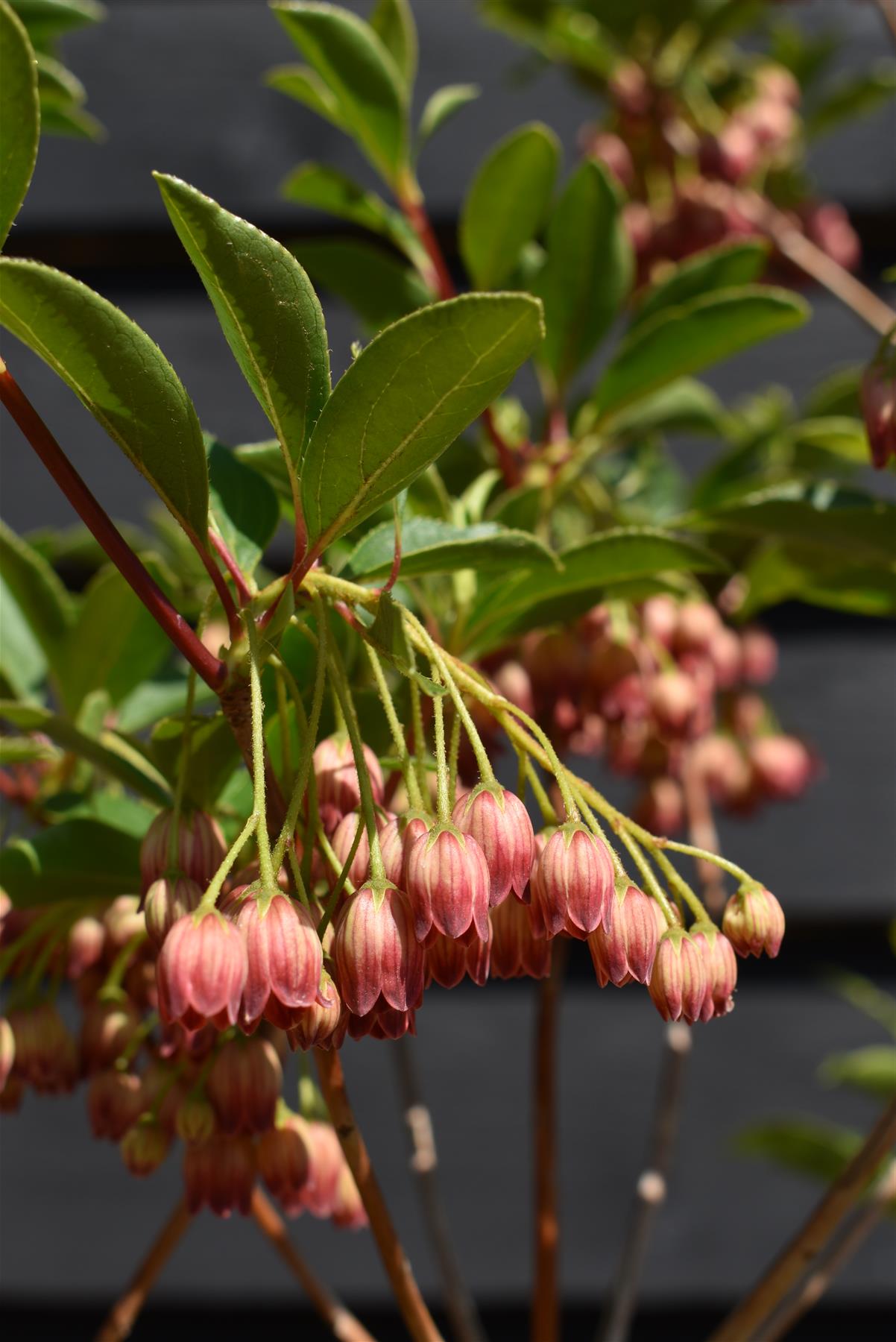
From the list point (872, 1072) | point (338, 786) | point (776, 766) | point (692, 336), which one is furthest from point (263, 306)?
point (872, 1072)

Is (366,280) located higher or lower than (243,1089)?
higher

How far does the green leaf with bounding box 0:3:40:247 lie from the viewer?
0.34 meters

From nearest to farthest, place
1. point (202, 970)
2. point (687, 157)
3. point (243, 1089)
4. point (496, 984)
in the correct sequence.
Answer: point (202, 970) → point (243, 1089) → point (687, 157) → point (496, 984)

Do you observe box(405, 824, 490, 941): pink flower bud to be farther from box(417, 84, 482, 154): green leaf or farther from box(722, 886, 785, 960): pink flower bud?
box(417, 84, 482, 154): green leaf

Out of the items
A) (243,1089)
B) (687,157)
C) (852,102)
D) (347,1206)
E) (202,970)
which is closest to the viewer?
(202,970)

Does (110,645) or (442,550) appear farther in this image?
(110,645)

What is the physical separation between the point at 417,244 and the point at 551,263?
97mm

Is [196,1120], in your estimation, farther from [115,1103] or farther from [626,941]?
[626,941]

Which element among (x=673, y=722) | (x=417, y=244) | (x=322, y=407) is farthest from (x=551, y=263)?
(x=322, y=407)

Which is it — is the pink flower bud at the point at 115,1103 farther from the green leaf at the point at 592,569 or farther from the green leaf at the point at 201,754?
the green leaf at the point at 592,569

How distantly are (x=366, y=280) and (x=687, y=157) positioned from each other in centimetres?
46

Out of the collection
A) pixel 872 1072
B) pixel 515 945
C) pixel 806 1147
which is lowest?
pixel 806 1147

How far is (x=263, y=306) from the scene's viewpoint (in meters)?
0.37

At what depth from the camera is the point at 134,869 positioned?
51 cm
